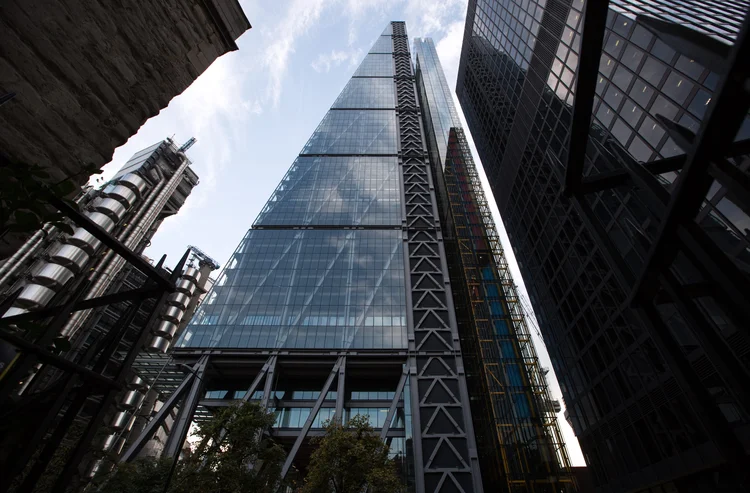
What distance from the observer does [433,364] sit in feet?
106

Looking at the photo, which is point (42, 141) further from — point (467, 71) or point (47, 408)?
point (467, 71)

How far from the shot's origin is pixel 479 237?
176ft

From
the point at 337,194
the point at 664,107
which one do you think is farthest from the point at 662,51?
the point at 337,194

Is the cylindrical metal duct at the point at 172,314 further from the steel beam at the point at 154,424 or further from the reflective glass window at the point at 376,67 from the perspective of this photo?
the reflective glass window at the point at 376,67

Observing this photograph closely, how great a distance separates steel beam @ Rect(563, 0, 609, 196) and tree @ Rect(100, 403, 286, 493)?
16.6 m

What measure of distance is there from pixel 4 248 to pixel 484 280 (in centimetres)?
4797

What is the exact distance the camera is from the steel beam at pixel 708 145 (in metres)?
2.10

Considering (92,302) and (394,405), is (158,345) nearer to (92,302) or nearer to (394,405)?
(394,405)

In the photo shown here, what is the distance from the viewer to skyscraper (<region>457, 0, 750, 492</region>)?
2535 mm

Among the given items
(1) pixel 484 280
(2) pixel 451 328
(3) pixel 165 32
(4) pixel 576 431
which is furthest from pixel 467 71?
(3) pixel 165 32

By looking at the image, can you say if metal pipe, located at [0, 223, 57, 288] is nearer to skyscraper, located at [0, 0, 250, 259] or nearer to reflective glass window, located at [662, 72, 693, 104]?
skyscraper, located at [0, 0, 250, 259]

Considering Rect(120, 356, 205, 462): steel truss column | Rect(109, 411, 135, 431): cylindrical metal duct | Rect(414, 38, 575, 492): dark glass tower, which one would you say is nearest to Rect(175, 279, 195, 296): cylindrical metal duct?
Rect(109, 411, 135, 431): cylindrical metal duct

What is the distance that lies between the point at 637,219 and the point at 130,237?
49.5 m

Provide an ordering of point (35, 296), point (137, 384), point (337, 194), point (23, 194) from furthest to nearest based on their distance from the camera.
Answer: point (337, 194) < point (137, 384) < point (35, 296) < point (23, 194)
